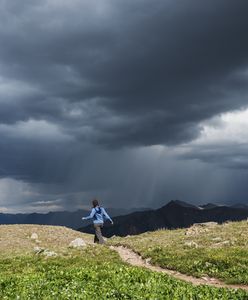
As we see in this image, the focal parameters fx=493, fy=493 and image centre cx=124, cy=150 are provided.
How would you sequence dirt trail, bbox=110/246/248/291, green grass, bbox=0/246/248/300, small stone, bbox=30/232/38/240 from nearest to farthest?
green grass, bbox=0/246/248/300 < dirt trail, bbox=110/246/248/291 < small stone, bbox=30/232/38/240

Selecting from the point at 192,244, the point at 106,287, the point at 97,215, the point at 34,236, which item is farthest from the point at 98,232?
the point at 106,287

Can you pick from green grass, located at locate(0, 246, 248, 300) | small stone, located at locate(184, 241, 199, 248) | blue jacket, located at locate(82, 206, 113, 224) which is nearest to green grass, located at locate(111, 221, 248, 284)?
small stone, located at locate(184, 241, 199, 248)

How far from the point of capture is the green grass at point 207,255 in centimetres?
2862

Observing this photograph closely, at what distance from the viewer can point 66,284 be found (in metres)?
21.9

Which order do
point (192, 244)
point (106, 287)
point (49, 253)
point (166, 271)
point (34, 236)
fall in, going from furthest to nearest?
1. point (34, 236)
2. point (192, 244)
3. point (49, 253)
4. point (166, 271)
5. point (106, 287)

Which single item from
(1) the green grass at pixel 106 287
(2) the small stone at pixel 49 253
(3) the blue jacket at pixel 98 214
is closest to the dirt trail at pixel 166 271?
(3) the blue jacket at pixel 98 214

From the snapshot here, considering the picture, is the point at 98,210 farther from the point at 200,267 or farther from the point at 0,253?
the point at 200,267

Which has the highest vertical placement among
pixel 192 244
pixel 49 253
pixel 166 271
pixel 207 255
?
pixel 49 253

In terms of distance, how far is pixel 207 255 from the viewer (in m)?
32.6

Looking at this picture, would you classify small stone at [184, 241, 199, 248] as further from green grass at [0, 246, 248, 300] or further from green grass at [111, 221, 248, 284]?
green grass at [0, 246, 248, 300]

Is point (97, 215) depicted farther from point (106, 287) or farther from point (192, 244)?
point (106, 287)

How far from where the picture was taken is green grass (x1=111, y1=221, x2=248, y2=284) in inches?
1127

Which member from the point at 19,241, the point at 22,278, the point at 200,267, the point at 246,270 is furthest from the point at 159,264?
the point at 19,241

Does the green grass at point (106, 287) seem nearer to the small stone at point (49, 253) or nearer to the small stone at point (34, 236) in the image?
the small stone at point (49, 253)
